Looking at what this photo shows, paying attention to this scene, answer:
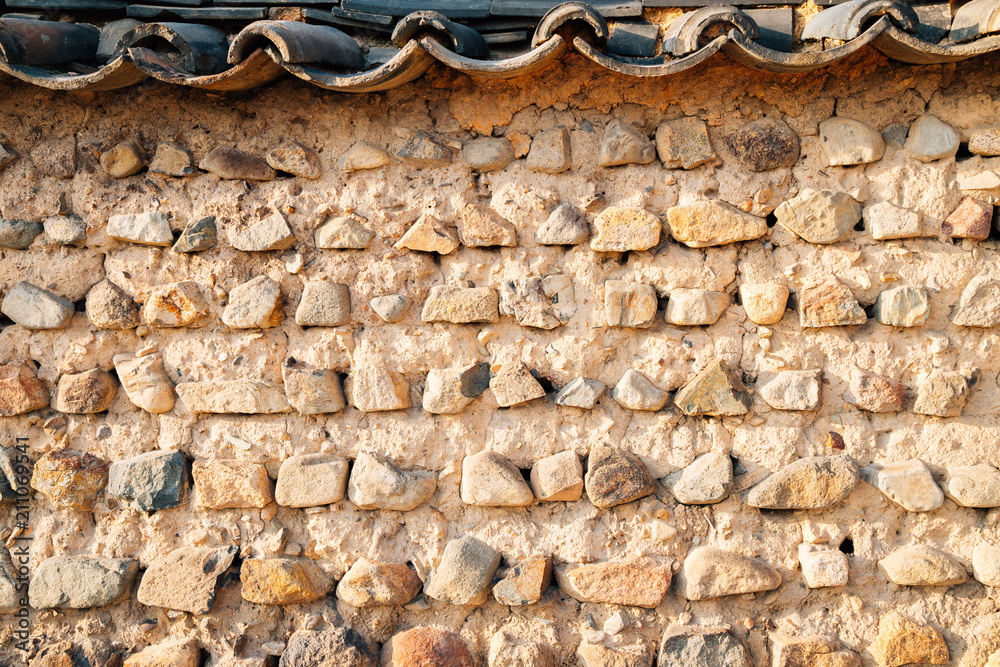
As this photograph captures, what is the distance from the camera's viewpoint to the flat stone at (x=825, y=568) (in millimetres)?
1739

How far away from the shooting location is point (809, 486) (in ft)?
5.76

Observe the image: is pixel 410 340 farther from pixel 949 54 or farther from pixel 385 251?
pixel 949 54

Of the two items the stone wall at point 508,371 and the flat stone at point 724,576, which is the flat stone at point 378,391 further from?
the flat stone at point 724,576

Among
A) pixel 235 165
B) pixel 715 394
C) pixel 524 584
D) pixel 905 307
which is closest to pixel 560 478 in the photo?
pixel 524 584

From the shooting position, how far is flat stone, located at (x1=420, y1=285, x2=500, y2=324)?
1.85 metres

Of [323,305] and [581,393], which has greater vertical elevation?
[323,305]

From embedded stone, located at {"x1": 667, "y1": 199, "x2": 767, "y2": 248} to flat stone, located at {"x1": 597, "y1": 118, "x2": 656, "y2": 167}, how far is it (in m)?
0.18

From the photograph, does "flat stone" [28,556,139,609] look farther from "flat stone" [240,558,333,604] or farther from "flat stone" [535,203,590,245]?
"flat stone" [535,203,590,245]

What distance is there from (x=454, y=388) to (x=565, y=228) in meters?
0.56

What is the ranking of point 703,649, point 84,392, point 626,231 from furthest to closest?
point 84,392 → point 626,231 → point 703,649

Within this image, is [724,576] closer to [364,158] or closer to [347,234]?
[347,234]

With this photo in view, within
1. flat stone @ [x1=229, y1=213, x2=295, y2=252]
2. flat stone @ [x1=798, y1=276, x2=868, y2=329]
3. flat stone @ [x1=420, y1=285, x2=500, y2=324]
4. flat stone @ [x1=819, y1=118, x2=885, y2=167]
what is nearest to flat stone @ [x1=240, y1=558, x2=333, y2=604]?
flat stone @ [x1=420, y1=285, x2=500, y2=324]

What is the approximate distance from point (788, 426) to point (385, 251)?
126 cm

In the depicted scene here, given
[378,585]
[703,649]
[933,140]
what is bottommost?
[703,649]
